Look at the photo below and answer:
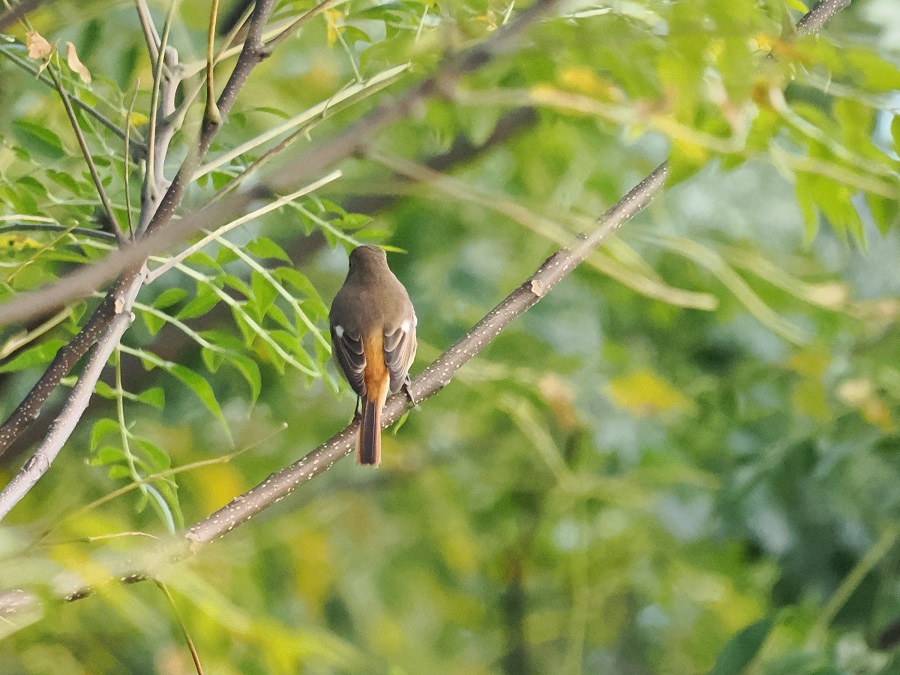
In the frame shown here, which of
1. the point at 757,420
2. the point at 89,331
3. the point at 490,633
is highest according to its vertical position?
the point at 89,331

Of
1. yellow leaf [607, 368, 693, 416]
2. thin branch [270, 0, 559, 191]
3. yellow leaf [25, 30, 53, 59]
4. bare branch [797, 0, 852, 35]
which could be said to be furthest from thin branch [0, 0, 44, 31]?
yellow leaf [607, 368, 693, 416]

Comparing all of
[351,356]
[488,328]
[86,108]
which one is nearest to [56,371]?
[86,108]

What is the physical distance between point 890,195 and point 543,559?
11.4 ft

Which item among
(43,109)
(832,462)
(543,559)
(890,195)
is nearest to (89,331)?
(890,195)

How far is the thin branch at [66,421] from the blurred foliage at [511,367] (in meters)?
0.12

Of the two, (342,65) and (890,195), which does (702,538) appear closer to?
(342,65)

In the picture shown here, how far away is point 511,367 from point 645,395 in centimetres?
46

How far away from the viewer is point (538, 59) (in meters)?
2.08

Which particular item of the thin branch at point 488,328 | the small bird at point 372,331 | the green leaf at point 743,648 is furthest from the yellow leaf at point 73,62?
the green leaf at point 743,648

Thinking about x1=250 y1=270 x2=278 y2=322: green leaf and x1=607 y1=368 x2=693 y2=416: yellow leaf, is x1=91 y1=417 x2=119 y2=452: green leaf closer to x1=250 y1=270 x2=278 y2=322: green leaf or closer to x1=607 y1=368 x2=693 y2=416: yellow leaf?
x1=250 y1=270 x2=278 y2=322: green leaf

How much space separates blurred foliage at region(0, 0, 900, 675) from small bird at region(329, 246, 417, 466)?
17 centimetres

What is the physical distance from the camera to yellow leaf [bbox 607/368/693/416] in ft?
12.1

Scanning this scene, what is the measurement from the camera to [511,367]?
12.1 ft

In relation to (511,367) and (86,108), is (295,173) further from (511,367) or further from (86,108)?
(511,367)
